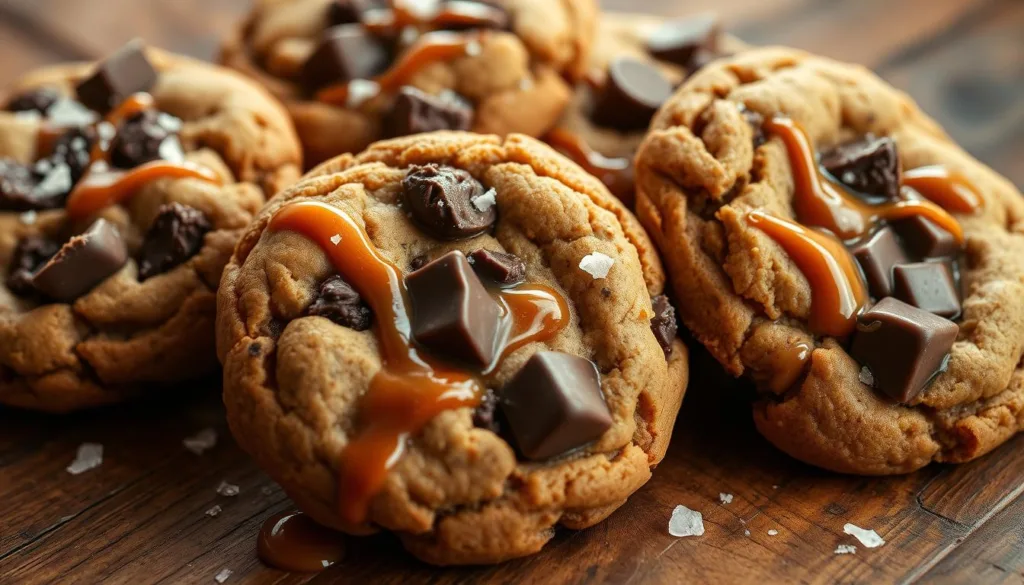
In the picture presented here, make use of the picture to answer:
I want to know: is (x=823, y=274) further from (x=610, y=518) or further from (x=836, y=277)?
(x=610, y=518)

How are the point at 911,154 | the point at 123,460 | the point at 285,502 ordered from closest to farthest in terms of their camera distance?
the point at 285,502
the point at 123,460
the point at 911,154

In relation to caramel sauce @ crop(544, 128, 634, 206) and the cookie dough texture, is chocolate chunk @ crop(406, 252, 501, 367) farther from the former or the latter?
caramel sauce @ crop(544, 128, 634, 206)

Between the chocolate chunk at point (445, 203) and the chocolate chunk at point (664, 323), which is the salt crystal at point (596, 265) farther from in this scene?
the chocolate chunk at point (445, 203)

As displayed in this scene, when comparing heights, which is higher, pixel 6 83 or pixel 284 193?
pixel 284 193

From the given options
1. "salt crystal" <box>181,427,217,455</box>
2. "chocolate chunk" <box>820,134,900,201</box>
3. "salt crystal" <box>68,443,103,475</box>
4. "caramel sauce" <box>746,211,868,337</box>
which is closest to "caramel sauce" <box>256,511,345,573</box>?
"salt crystal" <box>181,427,217,455</box>

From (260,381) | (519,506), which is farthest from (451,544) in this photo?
(260,381)

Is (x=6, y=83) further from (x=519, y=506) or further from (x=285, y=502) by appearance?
(x=519, y=506)
